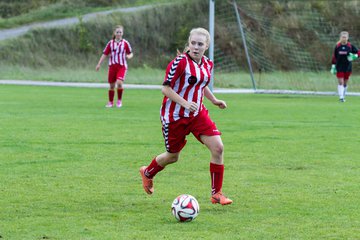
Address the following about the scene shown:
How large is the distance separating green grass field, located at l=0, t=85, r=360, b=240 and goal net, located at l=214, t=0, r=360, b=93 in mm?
13111

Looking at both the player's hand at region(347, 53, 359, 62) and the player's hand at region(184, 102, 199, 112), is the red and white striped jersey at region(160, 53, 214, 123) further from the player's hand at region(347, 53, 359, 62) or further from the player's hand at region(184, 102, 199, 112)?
the player's hand at region(347, 53, 359, 62)

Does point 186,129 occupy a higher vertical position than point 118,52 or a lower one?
higher

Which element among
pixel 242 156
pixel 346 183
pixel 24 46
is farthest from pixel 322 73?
pixel 346 183

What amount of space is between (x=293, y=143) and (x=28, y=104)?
9842mm

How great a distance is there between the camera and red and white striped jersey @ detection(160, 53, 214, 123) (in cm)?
797

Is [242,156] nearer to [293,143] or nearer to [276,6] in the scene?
[293,143]

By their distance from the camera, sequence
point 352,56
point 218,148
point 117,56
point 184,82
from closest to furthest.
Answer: point 218,148, point 184,82, point 117,56, point 352,56

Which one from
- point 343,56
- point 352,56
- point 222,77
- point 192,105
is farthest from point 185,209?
point 222,77

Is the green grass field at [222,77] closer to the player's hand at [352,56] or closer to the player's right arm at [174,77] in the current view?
the player's hand at [352,56]

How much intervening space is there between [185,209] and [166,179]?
92.7 inches

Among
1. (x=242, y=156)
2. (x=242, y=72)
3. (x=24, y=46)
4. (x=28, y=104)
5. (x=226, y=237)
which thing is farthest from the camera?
(x=24, y=46)

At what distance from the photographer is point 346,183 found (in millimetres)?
9070

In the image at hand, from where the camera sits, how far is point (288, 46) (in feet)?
103

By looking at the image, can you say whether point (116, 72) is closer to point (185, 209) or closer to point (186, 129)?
point (186, 129)
